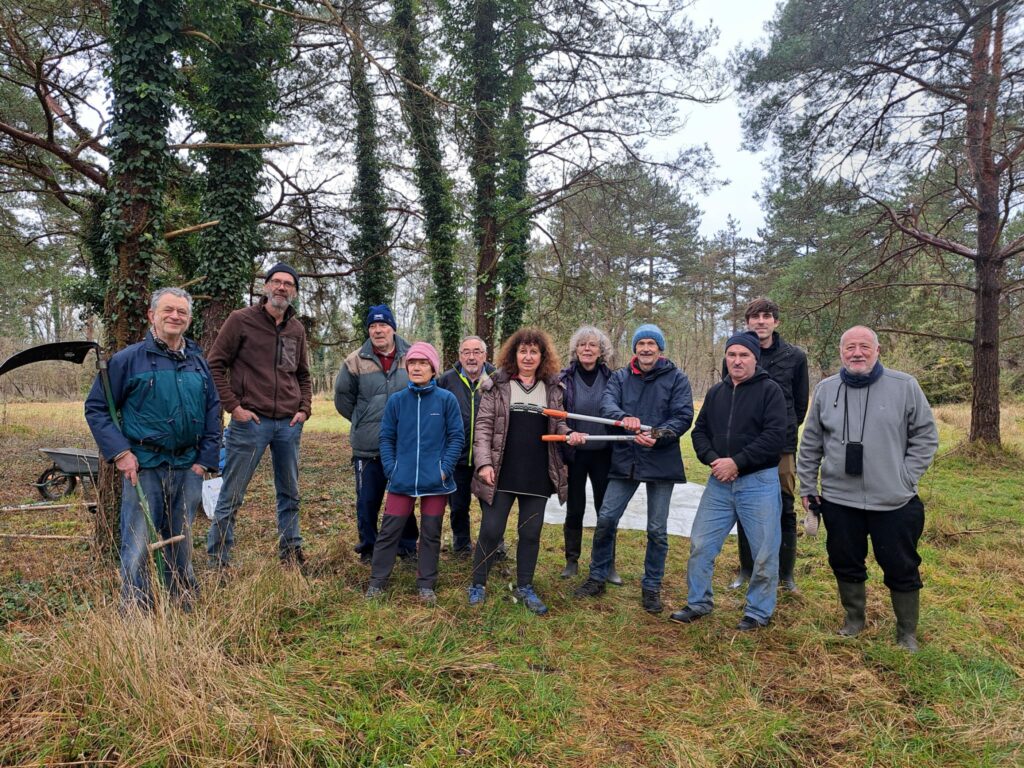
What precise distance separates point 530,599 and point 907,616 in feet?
7.10

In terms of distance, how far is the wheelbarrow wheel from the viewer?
6.40 meters

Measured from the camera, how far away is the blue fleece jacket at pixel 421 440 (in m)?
3.41

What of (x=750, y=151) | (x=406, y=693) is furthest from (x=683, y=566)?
(x=750, y=151)

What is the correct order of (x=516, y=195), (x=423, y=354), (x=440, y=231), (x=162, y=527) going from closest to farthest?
(x=162, y=527) < (x=423, y=354) < (x=516, y=195) < (x=440, y=231)

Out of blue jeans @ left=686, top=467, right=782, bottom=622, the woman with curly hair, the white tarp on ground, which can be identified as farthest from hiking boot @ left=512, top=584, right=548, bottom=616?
the white tarp on ground

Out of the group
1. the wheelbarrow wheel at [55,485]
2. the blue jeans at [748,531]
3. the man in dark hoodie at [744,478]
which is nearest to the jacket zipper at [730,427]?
the man in dark hoodie at [744,478]

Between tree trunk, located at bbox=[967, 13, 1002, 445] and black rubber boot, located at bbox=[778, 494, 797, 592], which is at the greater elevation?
tree trunk, located at bbox=[967, 13, 1002, 445]

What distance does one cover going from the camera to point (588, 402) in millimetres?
3936

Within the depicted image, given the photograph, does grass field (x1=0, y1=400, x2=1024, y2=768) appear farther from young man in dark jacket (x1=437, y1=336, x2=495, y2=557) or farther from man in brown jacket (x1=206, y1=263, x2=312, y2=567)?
young man in dark jacket (x1=437, y1=336, x2=495, y2=557)

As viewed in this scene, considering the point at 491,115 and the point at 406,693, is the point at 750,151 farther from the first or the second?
the point at 406,693

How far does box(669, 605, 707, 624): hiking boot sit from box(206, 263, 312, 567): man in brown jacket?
8.24ft

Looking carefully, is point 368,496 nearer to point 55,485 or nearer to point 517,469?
point 517,469

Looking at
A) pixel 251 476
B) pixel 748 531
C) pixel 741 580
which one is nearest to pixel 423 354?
Result: pixel 251 476

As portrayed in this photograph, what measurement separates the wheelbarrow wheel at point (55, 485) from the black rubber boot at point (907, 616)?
822 centimetres
